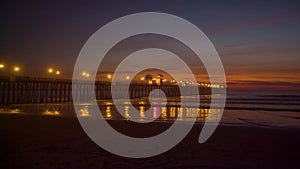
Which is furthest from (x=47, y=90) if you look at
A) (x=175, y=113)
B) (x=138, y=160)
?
(x=138, y=160)

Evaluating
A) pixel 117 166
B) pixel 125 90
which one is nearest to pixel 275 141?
pixel 117 166

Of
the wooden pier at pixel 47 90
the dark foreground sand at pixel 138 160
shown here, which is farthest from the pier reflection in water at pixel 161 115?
the wooden pier at pixel 47 90

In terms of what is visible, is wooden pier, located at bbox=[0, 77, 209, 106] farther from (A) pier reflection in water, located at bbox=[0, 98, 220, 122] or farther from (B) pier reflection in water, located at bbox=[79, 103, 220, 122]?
(B) pier reflection in water, located at bbox=[79, 103, 220, 122]

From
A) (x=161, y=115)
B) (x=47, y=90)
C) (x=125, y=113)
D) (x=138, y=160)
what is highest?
(x=47, y=90)

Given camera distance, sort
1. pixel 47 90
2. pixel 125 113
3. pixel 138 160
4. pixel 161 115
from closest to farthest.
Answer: pixel 138 160, pixel 161 115, pixel 125 113, pixel 47 90

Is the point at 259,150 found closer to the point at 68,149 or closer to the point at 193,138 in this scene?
the point at 193,138

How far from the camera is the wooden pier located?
33031 millimetres

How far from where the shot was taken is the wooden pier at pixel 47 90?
3303 centimetres

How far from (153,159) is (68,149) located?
249cm

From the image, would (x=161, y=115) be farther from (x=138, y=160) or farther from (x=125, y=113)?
(x=138, y=160)

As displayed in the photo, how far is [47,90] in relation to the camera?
39.3 m

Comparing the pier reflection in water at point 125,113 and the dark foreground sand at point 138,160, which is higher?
the pier reflection in water at point 125,113

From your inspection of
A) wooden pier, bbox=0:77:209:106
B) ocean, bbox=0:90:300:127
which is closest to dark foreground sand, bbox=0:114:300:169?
ocean, bbox=0:90:300:127

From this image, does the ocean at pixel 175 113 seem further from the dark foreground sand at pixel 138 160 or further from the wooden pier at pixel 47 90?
the dark foreground sand at pixel 138 160
